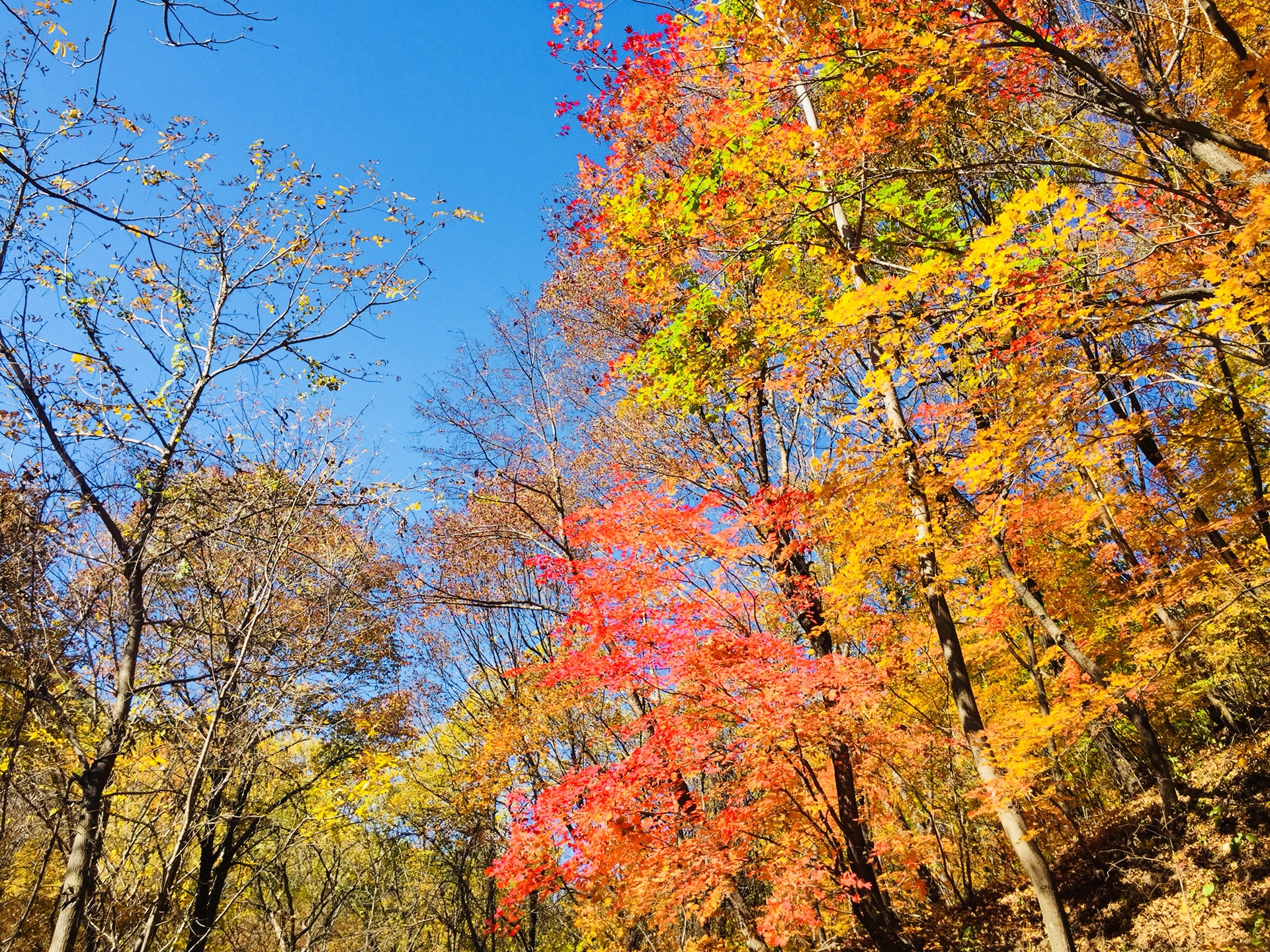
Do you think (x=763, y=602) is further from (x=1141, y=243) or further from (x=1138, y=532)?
(x=1138, y=532)

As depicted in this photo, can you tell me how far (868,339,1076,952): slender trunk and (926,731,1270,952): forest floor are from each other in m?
2.19

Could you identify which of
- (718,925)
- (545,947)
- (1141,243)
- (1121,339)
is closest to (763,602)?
(1141,243)

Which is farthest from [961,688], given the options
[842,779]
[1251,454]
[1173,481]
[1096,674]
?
[1173,481]

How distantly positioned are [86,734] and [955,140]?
12857 millimetres

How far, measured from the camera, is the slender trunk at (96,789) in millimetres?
4172

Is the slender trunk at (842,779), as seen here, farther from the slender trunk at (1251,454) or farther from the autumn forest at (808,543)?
the slender trunk at (1251,454)

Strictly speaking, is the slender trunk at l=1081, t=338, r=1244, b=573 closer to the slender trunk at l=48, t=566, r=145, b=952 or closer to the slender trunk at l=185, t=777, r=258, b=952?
the slender trunk at l=48, t=566, r=145, b=952

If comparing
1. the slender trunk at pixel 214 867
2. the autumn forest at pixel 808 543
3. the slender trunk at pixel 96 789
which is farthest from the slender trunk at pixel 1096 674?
the slender trunk at pixel 214 867

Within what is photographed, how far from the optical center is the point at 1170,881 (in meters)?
8.16

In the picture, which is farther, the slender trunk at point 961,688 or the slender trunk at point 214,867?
the slender trunk at point 214,867

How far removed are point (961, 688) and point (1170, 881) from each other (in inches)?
205

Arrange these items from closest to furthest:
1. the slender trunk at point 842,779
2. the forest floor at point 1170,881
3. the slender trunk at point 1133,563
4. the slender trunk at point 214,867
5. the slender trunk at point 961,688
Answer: the slender trunk at point 961,688 < the forest floor at point 1170,881 < the slender trunk at point 842,779 < the slender trunk at point 1133,563 < the slender trunk at point 214,867

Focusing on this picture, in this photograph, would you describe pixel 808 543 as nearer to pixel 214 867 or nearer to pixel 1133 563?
pixel 1133 563

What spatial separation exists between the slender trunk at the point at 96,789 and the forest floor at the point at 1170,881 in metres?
9.93
